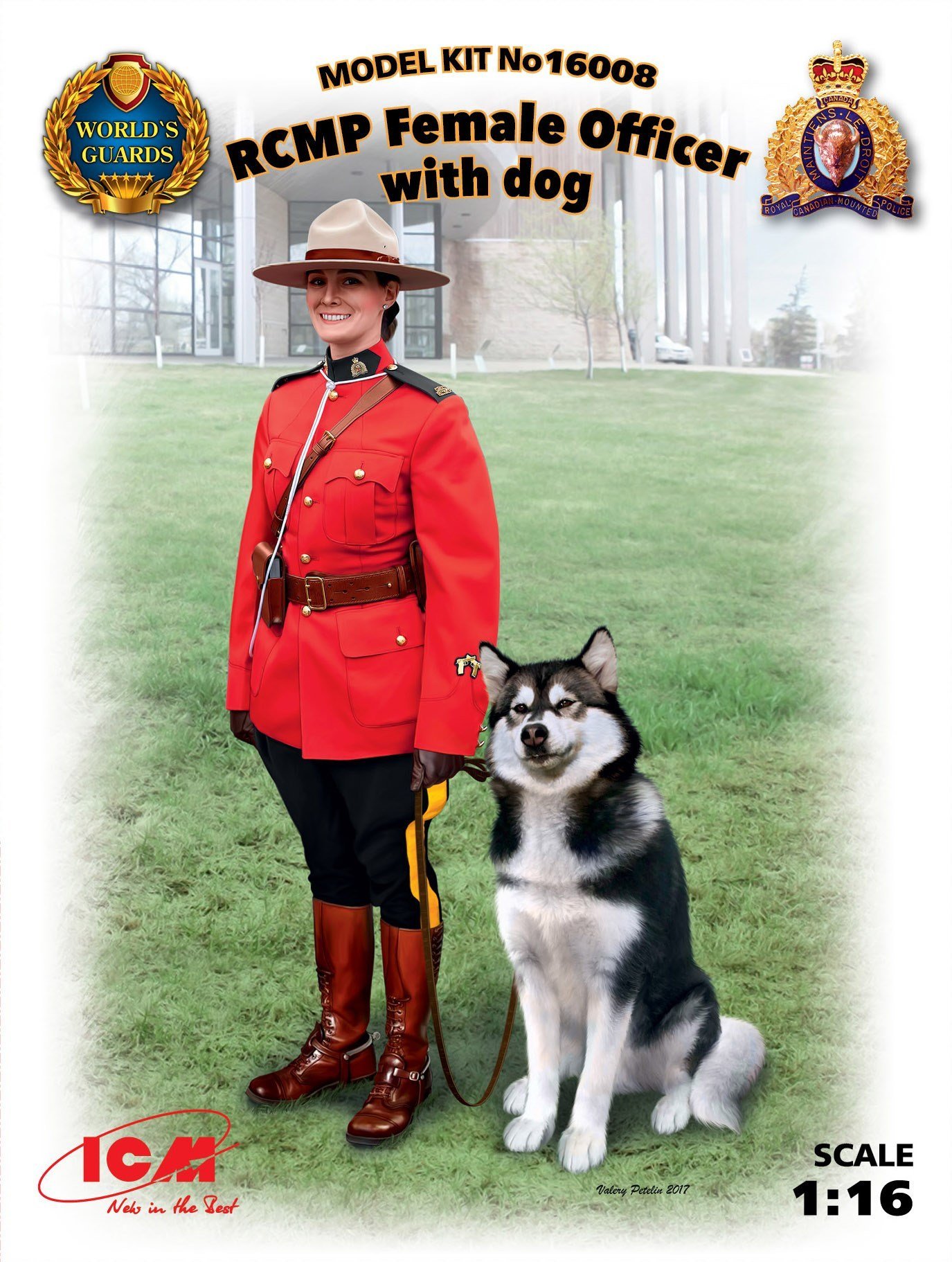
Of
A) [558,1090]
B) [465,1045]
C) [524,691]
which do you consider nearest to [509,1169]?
[558,1090]

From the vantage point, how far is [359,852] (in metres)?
3.49

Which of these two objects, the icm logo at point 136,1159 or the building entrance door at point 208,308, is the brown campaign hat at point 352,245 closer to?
the icm logo at point 136,1159

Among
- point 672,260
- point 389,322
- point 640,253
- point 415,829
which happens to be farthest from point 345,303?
point 640,253

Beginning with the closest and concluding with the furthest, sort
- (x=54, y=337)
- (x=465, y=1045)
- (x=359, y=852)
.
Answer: (x=359, y=852), (x=465, y=1045), (x=54, y=337)

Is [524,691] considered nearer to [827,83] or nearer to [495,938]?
[495,938]

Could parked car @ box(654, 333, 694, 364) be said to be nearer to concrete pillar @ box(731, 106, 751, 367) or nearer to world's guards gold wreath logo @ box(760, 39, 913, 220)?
concrete pillar @ box(731, 106, 751, 367)

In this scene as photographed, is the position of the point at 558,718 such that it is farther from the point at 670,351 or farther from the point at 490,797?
the point at 670,351

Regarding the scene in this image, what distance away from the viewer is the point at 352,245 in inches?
131

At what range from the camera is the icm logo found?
347 centimetres

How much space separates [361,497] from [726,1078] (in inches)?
80.1

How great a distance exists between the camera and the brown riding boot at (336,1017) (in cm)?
364

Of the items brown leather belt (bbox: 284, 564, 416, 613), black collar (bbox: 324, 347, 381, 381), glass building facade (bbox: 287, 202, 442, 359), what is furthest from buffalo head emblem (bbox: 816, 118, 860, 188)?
glass building facade (bbox: 287, 202, 442, 359)

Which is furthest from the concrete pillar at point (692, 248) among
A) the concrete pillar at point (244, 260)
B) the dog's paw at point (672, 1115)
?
the dog's paw at point (672, 1115)

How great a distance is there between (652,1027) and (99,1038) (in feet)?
6.61
